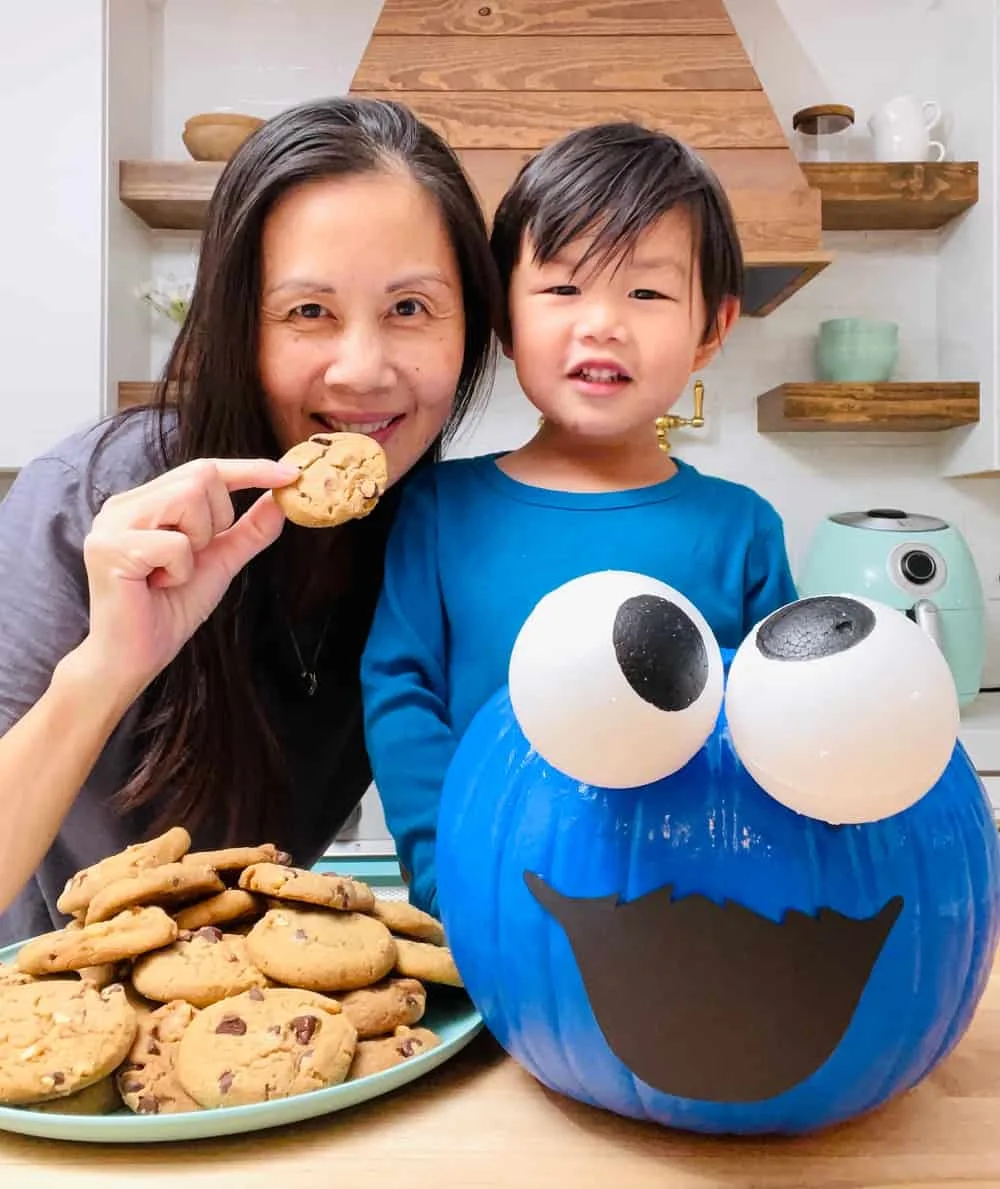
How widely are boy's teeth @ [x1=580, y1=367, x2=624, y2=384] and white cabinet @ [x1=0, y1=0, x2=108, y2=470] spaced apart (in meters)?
1.84

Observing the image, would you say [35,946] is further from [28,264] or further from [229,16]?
[229,16]

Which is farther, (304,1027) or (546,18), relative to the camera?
(546,18)

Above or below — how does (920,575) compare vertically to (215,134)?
below

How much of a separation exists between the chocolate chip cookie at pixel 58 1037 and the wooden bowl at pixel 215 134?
231cm

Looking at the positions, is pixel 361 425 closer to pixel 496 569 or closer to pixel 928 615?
pixel 496 569

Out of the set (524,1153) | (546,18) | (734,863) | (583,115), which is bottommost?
(524,1153)

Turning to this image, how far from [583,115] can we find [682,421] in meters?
0.70

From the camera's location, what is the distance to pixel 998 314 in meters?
2.48

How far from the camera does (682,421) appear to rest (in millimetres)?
2566

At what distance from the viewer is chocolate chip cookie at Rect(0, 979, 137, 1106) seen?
0.47 meters

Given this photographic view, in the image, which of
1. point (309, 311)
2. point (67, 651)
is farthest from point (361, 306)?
point (67, 651)

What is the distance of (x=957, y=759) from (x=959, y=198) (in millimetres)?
2451

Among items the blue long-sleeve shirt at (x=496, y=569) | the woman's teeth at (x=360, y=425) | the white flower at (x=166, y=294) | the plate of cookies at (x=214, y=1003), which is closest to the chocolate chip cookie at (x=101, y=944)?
the plate of cookies at (x=214, y=1003)

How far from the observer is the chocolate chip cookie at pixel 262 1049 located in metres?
0.48
